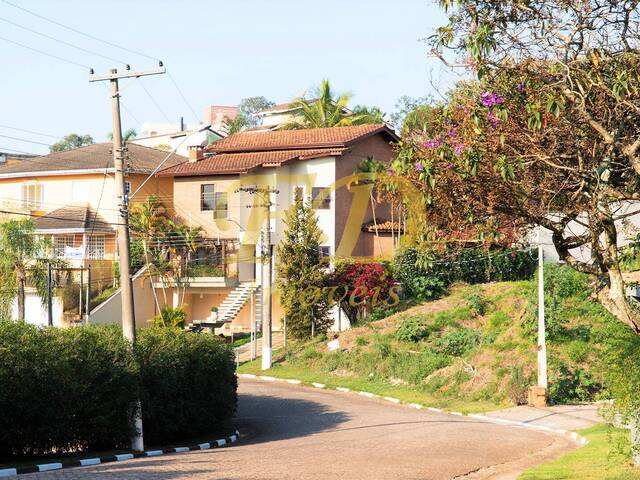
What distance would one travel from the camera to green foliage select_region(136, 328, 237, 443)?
25.4m

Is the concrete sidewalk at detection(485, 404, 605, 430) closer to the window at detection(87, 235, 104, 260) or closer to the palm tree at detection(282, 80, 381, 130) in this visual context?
the window at detection(87, 235, 104, 260)

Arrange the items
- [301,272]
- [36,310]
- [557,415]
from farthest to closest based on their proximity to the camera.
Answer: [36,310] → [301,272] → [557,415]

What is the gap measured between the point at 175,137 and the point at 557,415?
4393 cm

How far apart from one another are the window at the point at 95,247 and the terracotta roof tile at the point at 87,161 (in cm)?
429

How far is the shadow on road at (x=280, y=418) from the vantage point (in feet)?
89.0

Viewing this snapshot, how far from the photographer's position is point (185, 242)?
2149 inches

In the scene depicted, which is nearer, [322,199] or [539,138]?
[539,138]

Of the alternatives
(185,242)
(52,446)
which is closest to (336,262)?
(185,242)

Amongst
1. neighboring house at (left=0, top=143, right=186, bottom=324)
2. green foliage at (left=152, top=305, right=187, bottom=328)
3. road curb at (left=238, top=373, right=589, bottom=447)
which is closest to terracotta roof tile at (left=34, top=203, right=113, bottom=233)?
neighboring house at (left=0, top=143, right=186, bottom=324)

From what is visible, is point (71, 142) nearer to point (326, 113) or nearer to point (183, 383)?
point (326, 113)

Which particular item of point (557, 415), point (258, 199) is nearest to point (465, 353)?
point (557, 415)

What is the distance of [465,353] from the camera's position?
39.2m

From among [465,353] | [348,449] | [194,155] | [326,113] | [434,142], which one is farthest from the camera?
[326,113]

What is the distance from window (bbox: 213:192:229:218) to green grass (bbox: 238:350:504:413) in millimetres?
11867
